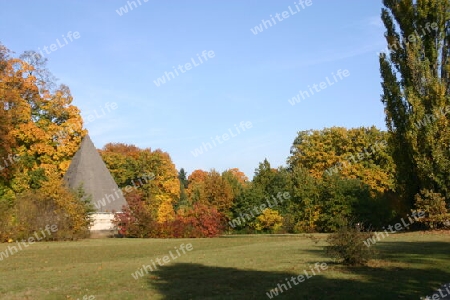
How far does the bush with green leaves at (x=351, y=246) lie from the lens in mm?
11273

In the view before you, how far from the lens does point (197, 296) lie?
8.50 metres

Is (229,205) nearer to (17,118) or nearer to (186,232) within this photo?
(186,232)

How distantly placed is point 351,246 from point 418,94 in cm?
1766

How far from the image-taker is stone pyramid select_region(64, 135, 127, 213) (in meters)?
41.3

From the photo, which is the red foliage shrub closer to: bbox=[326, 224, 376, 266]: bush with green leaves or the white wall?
the white wall

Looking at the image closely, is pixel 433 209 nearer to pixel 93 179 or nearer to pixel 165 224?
pixel 165 224

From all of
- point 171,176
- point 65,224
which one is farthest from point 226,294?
point 171,176

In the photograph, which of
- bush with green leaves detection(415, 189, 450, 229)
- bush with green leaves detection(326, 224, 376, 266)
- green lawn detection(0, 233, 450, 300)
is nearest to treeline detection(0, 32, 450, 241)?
bush with green leaves detection(415, 189, 450, 229)

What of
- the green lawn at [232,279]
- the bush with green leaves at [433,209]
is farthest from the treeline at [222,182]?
the green lawn at [232,279]

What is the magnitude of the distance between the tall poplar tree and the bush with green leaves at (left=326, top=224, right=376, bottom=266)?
15.3 metres

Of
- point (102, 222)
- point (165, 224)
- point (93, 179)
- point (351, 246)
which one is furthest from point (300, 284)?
point (93, 179)

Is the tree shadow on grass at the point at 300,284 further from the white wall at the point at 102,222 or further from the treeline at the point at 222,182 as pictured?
the white wall at the point at 102,222

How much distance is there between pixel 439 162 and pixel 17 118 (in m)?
32.6

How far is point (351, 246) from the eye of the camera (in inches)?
447
